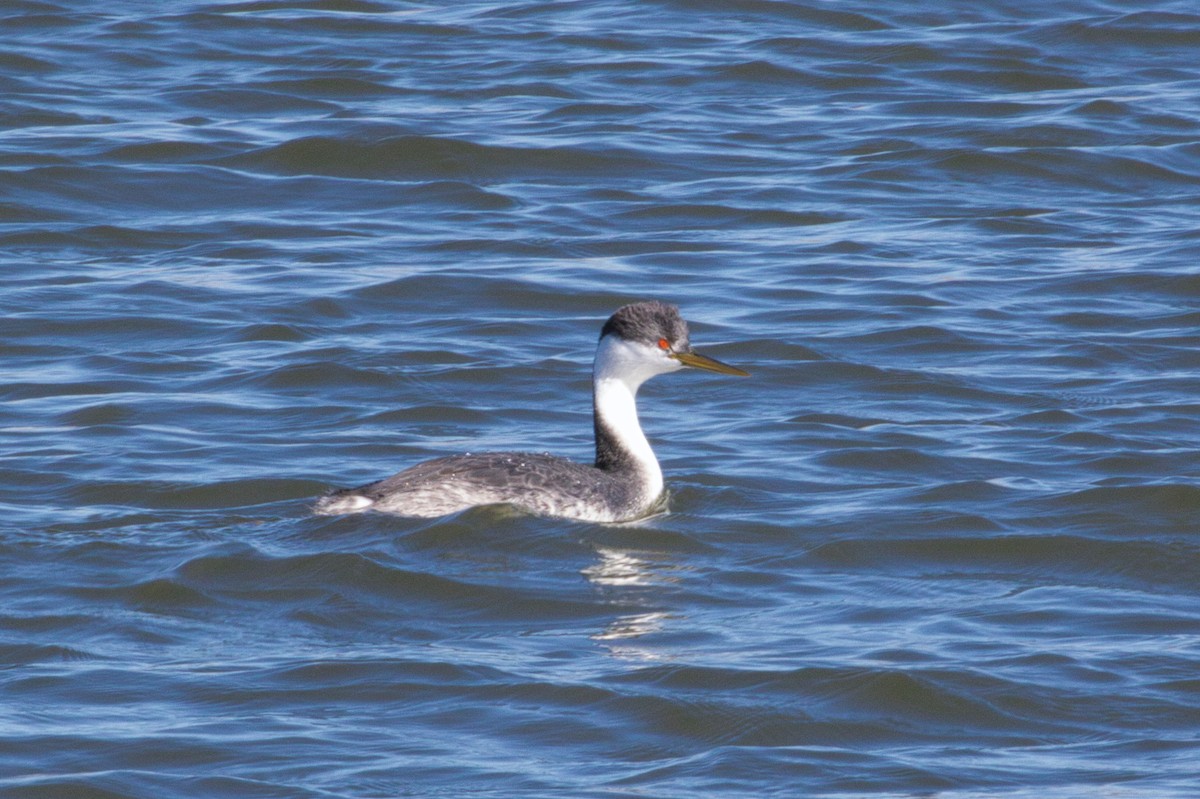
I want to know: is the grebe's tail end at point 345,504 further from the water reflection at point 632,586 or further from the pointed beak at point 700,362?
the pointed beak at point 700,362

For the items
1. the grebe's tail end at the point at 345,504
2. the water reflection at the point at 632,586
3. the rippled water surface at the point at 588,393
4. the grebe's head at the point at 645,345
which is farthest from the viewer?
the grebe's head at the point at 645,345

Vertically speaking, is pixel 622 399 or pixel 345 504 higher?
pixel 622 399

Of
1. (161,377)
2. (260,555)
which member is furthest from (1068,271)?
(260,555)

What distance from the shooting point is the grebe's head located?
10414 millimetres

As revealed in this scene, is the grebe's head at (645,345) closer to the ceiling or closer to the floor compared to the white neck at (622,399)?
closer to the ceiling

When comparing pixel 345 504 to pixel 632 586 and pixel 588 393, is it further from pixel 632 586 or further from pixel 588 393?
pixel 588 393

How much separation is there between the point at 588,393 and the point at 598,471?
201 cm

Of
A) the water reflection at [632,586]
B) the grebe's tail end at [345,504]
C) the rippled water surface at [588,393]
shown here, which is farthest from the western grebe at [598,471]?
the water reflection at [632,586]

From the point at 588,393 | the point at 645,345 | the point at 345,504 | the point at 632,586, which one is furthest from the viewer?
the point at 588,393

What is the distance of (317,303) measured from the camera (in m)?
13.5

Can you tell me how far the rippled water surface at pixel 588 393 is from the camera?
7.45 meters

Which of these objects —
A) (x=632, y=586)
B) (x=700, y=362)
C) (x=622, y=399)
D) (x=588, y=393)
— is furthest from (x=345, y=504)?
(x=588, y=393)

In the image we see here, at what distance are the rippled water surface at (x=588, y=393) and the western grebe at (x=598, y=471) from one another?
0.12 metres

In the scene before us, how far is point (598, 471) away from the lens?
10.3m
